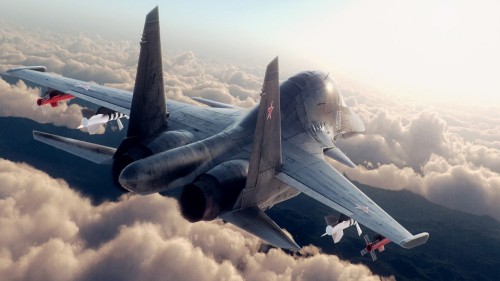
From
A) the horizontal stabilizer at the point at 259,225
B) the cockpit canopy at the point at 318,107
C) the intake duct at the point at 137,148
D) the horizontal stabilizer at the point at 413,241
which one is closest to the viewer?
the horizontal stabilizer at the point at 413,241

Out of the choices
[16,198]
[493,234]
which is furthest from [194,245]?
[493,234]

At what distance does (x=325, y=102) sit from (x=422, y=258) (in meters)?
143

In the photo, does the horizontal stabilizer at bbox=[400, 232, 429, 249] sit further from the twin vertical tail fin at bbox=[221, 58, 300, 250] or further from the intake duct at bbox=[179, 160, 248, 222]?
the intake duct at bbox=[179, 160, 248, 222]

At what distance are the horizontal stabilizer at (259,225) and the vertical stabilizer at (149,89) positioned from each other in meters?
6.35

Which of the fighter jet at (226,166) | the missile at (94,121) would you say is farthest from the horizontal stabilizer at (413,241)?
the missile at (94,121)

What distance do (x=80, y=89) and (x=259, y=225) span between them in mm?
17697

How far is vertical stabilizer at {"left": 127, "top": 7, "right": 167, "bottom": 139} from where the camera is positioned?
43.7ft

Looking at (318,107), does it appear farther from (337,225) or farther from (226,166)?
(337,225)

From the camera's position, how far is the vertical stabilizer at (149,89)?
43.7 ft

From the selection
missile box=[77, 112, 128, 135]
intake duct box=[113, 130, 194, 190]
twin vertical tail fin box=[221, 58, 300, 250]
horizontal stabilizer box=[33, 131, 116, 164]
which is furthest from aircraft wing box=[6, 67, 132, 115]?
twin vertical tail fin box=[221, 58, 300, 250]

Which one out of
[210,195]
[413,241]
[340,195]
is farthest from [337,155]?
[210,195]

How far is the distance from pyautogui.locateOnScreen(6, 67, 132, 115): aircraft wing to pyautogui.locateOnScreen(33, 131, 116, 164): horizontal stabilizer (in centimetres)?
570

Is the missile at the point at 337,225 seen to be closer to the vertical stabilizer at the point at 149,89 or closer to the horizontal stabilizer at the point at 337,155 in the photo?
the horizontal stabilizer at the point at 337,155

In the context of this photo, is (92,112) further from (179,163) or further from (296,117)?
(296,117)
